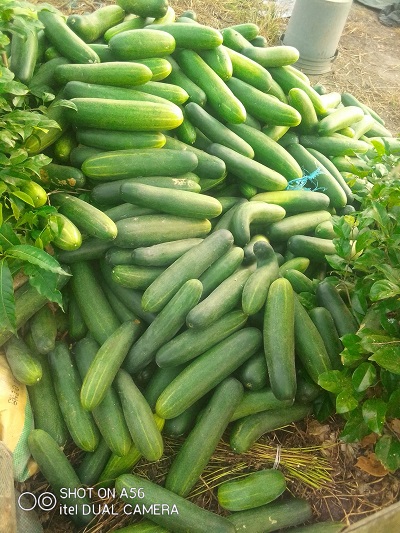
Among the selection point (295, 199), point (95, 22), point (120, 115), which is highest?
point (95, 22)

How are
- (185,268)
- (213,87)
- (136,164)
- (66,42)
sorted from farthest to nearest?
(213,87)
(66,42)
(136,164)
(185,268)

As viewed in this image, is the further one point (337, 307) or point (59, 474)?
point (337, 307)

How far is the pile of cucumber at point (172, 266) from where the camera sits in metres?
2.10

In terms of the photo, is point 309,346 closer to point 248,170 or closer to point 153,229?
point 153,229

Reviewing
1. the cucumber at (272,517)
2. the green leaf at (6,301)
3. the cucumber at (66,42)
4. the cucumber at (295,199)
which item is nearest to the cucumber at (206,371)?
the cucumber at (272,517)

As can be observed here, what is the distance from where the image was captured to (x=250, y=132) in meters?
2.98

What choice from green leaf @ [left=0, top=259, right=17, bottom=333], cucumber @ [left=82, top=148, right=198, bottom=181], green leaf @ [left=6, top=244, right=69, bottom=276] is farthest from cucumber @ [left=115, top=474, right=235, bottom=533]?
cucumber @ [left=82, top=148, right=198, bottom=181]

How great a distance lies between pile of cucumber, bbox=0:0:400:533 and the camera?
2096mm

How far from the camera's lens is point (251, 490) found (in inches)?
79.1

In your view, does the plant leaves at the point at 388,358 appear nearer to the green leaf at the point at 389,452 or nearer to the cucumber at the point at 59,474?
the green leaf at the point at 389,452

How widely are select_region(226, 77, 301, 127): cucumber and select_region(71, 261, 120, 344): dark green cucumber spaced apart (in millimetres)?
1408

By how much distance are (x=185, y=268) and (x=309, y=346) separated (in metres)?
0.65

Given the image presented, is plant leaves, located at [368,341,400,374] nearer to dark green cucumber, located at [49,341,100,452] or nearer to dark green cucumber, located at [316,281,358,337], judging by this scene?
dark green cucumber, located at [316,281,358,337]

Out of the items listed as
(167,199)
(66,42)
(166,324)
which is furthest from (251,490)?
(66,42)
